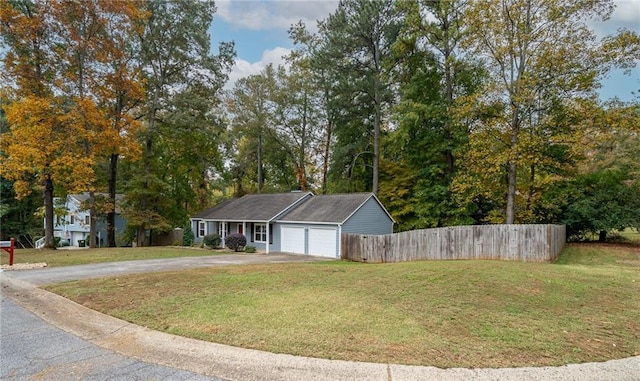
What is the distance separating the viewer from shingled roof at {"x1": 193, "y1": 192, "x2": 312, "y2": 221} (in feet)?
74.4

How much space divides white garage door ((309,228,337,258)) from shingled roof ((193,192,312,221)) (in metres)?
3.13

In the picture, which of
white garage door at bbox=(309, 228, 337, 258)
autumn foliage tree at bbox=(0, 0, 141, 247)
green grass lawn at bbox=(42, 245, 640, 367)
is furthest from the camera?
white garage door at bbox=(309, 228, 337, 258)

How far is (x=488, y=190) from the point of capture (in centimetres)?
1953

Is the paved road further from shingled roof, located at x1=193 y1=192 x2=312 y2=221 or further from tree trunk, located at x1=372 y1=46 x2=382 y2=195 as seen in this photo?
tree trunk, located at x1=372 y1=46 x2=382 y2=195

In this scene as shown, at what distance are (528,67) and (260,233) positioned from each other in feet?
57.8

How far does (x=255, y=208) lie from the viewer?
2420 cm

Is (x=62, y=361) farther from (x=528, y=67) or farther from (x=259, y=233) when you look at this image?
(x=528, y=67)

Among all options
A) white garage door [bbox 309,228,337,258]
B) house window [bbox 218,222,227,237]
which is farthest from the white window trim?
white garage door [bbox 309,228,337,258]

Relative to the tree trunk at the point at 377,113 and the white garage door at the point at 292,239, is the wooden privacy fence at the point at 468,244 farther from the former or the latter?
the tree trunk at the point at 377,113

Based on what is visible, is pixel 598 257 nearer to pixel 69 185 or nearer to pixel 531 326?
pixel 531 326

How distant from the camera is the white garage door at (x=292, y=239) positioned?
20.7 meters

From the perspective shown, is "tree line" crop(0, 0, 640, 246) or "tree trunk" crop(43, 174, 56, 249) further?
"tree trunk" crop(43, 174, 56, 249)

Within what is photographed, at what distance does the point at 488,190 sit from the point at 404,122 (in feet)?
20.2

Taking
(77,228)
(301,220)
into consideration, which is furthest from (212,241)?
(77,228)
